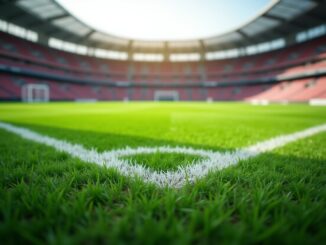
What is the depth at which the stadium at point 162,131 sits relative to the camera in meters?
0.69

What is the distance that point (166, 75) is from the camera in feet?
159

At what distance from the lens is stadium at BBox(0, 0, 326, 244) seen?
69 cm

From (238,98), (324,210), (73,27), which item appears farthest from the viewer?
(238,98)

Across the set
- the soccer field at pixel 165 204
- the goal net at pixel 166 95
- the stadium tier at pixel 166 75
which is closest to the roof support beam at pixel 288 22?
the stadium tier at pixel 166 75

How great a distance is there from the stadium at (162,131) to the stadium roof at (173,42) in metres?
0.27

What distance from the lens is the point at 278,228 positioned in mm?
631

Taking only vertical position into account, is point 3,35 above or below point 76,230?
above

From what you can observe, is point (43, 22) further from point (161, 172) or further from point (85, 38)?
point (161, 172)

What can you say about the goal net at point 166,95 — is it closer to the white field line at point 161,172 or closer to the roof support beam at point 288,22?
the roof support beam at point 288,22

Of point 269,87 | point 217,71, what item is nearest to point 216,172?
point 269,87

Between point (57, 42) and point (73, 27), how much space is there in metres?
7.66

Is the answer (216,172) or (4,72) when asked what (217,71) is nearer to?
(4,72)

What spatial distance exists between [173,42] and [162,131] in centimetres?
4498

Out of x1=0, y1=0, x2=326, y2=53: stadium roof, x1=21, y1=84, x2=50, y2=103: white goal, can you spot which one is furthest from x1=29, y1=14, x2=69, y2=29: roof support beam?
x1=21, y1=84, x2=50, y2=103: white goal
